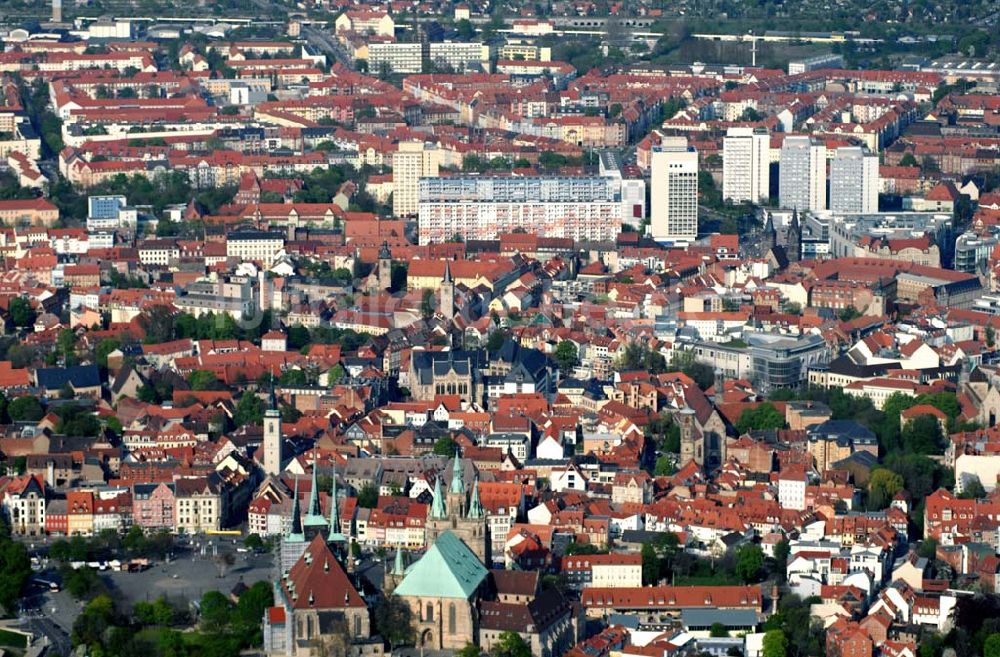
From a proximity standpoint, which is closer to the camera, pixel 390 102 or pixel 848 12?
pixel 390 102

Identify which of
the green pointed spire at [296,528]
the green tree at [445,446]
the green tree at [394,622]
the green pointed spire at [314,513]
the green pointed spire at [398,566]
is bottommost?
the green tree at [445,446]

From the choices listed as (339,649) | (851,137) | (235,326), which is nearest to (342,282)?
(235,326)

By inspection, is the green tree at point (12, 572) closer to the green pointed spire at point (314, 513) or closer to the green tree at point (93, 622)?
the green tree at point (93, 622)

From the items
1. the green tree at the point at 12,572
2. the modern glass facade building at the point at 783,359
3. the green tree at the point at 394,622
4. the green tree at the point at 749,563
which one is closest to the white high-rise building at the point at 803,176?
the modern glass facade building at the point at 783,359

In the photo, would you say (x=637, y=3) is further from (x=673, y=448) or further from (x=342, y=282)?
(x=673, y=448)

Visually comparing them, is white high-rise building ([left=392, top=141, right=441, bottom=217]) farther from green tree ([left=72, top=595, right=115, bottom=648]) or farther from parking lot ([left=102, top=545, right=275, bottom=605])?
green tree ([left=72, top=595, right=115, bottom=648])

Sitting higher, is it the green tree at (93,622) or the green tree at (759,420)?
the green tree at (759,420)

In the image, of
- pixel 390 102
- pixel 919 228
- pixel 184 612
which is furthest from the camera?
pixel 390 102
